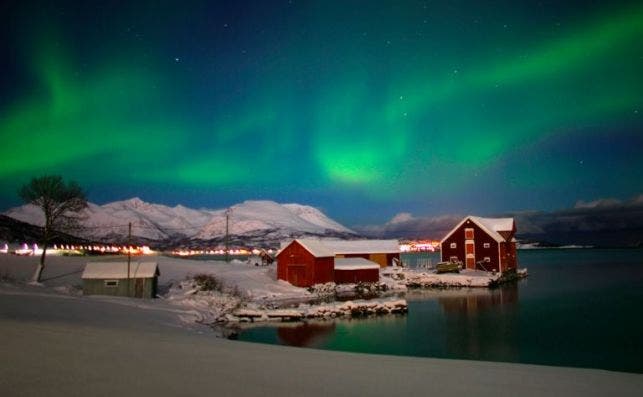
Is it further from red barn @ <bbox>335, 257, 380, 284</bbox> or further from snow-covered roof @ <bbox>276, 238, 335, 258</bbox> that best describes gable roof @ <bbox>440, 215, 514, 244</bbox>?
snow-covered roof @ <bbox>276, 238, 335, 258</bbox>

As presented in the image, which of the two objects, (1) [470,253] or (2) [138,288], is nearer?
(2) [138,288]

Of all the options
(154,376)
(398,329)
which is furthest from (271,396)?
(398,329)

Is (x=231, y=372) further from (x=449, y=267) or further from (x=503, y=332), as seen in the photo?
(x=449, y=267)

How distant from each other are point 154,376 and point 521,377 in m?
8.42

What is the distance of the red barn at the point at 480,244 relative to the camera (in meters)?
72.9

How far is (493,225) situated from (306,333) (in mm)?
56562

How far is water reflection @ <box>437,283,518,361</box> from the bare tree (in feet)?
117

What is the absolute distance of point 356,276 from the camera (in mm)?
63438

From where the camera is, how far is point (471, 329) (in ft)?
100

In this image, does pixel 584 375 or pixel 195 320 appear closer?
pixel 584 375

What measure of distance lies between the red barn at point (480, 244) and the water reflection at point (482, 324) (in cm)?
1816

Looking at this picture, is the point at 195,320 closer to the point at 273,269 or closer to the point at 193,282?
the point at 193,282

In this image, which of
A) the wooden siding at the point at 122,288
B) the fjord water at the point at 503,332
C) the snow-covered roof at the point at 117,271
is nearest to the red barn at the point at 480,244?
the fjord water at the point at 503,332

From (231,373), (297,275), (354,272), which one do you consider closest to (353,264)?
(354,272)
